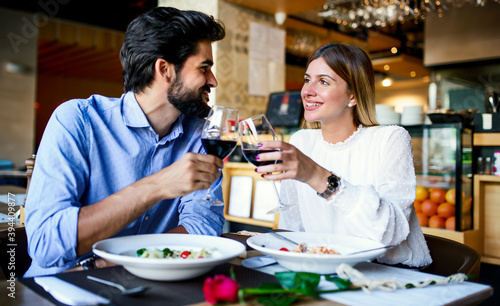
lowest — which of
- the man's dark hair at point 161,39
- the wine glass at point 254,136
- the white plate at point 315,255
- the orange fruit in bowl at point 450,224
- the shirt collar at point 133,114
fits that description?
the orange fruit in bowl at point 450,224

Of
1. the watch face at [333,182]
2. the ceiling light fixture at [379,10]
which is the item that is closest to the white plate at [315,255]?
the watch face at [333,182]

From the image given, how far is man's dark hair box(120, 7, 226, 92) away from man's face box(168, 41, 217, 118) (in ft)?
0.08

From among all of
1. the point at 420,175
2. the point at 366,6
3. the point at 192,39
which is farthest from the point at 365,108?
the point at 366,6

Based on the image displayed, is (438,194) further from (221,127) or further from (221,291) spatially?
(221,291)

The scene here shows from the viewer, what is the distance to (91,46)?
9414 millimetres

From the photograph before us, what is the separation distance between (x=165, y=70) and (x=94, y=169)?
0.42 m

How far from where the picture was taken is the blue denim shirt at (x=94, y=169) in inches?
42.5

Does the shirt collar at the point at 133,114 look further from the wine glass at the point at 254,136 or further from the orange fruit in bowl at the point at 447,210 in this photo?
the orange fruit in bowl at the point at 447,210

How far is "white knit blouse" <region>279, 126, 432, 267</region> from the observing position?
4.17 ft

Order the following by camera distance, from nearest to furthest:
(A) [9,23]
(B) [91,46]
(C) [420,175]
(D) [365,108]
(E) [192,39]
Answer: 1. (E) [192,39]
2. (D) [365,108]
3. (C) [420,175]
4. (A) [9,23]
5. (B) [91,46]

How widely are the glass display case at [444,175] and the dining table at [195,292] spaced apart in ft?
7.91

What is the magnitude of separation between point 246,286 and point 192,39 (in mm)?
940

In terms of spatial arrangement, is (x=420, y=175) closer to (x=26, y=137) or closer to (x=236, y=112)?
(x=236, y=112)

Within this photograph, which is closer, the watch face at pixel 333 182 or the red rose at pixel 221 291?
the red rose at pixel 221 291
